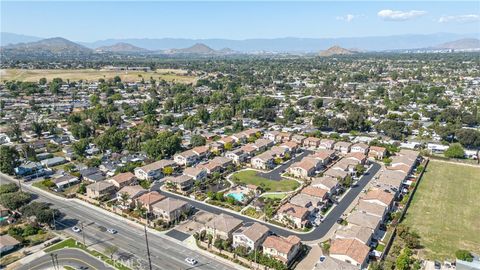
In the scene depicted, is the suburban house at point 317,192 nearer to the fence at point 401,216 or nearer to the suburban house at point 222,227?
the fence at point 401,216

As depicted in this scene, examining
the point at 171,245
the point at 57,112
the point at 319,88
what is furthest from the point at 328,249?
the point at 319,88

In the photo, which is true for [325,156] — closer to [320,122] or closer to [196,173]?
[320,122]

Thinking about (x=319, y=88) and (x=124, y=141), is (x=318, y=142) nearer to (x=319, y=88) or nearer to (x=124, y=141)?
(x=124, y=141)

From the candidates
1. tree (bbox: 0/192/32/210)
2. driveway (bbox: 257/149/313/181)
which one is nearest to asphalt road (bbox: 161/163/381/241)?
driveway (bbox: 257/149/313/181)

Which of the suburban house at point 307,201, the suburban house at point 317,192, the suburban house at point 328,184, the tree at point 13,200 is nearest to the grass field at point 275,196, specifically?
the suburban house at point 317,192

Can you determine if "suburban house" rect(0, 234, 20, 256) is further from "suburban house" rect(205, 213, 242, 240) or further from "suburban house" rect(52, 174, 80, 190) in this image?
"suburban house" rect(205, 213, 242, 240)

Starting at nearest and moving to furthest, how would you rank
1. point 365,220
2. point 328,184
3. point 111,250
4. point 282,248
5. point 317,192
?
point 282,248
point 111,250
point 365,220
point 317,192
point 328,184

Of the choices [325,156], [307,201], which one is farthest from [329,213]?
[325,156]
